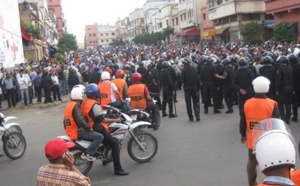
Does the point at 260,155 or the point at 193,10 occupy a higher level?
the point at 193,10

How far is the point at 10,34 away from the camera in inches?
1040

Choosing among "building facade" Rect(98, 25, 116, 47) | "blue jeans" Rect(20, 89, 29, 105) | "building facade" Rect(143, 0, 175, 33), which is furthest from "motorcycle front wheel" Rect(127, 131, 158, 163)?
"building facade" Rect(98, 25, 116, 47)

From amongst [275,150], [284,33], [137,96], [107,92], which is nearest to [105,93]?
[107,92]

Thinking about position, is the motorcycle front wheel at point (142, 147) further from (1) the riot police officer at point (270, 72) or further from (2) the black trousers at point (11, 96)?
(2) the black trousers at point (11, 96)

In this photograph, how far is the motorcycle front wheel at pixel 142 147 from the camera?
743 centimetres

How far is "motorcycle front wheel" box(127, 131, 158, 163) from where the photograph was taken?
24.4 ft

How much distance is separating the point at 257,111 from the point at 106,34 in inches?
6804

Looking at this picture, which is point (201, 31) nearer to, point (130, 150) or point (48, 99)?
point (48, 99)

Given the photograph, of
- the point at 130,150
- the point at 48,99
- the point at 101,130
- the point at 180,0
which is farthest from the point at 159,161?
the point at 180,0

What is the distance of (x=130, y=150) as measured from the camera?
7.42 meters

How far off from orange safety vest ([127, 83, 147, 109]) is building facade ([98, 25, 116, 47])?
162 m

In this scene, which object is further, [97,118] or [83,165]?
[83,165]

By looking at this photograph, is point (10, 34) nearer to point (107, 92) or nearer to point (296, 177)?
point (107, 92)

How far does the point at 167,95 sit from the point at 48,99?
7872 mm
